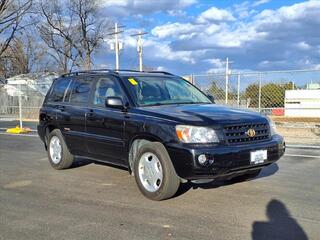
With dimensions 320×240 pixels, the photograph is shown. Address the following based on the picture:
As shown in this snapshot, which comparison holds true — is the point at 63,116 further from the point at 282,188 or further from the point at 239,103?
the point at 239,103

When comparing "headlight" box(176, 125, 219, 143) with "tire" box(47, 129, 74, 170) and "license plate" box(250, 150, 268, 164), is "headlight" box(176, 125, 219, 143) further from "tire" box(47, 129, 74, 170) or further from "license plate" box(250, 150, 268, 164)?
"tire" box(47, 129, 74, 170)

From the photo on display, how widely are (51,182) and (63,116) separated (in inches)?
51.7

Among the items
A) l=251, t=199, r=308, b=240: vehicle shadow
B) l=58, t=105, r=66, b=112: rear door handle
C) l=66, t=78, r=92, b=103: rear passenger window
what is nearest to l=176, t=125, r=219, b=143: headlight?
l=251, t=199, r=308, b=240: vehicle shadow

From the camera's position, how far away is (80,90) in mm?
8297

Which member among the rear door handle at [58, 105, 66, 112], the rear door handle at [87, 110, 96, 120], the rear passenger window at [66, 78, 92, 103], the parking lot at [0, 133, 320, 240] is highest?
the rear passenger window at [66, 78, 92, 103]

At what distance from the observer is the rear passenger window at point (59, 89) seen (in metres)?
8.85

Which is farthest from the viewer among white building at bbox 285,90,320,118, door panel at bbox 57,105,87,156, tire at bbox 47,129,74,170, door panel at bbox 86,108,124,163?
white building at bbox 285,90,320,118

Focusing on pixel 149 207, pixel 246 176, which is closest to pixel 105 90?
pixel 149 207

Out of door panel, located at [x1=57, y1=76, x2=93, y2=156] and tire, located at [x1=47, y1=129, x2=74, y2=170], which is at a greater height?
door panel, located at [x1=57, y1=76, x2=93, y2=156]

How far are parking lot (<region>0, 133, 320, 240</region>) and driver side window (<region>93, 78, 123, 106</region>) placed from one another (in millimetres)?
1376

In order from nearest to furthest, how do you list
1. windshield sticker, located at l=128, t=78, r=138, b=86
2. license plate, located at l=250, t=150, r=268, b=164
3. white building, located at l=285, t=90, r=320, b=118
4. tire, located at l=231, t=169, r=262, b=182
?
license plate, located at l=250, t=150, r=268, b=164, windshield sticker, located at l=128, t=78, r=138, b=86, tire, located at l=231, t=169, r=262, b=182, white building, located at l=285, t=90, r=320, b=118

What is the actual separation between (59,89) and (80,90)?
89 cm

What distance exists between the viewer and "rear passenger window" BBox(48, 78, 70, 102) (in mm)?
8851

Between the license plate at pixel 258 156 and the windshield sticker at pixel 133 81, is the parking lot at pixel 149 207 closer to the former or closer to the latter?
the license plate at pixel 258 156
